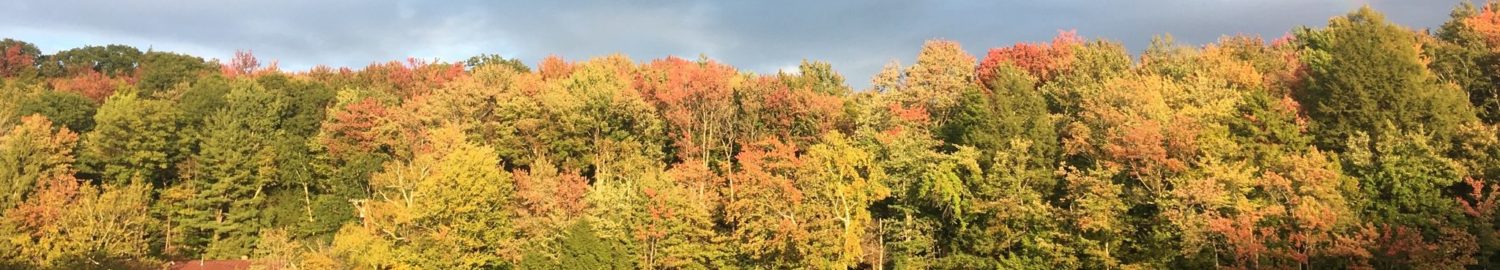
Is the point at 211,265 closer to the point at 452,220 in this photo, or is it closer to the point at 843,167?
the point at 452,220

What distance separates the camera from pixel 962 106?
46.5 metres

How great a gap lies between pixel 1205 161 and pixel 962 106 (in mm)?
11899

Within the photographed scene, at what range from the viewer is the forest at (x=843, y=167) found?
117 feet

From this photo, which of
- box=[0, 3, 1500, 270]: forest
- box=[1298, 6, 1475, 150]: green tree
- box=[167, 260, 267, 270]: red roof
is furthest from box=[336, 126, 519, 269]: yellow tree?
box=[1298, 6, 1475, 150]: green tree

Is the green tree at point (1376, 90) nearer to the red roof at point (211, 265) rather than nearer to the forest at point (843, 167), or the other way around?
the forest at point (843, 167)

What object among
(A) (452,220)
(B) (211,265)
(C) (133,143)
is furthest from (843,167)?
(C) (133,143)

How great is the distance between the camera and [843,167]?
41.6 meters

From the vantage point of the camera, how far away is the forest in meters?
35.7

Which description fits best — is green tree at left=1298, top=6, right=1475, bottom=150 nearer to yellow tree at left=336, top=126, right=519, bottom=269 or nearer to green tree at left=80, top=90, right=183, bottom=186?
yellow tree at left=336, top=126, right=519, bottom=269

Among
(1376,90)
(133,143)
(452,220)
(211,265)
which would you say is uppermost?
(1376,90)

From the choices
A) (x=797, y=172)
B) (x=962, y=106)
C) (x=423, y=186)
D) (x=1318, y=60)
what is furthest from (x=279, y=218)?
(x=1318, y=60)

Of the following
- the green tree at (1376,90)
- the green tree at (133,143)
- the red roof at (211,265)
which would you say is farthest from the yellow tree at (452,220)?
the green tree at (1376,90)

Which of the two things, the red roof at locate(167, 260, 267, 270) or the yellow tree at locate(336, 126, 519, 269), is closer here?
the yellow tree at locate(336, 126, 519, 269)

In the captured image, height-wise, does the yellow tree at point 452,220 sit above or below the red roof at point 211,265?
above
